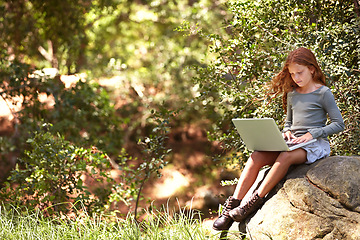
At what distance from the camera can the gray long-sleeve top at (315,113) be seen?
3.19 m

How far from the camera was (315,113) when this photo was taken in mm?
3287

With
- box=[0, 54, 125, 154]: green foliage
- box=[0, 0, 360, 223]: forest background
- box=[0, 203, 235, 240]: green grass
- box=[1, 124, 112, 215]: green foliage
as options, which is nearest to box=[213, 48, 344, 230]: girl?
box=[0, 203, 235, 240]: green grass

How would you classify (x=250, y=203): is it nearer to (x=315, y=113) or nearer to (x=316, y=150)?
(x=316, y=150)

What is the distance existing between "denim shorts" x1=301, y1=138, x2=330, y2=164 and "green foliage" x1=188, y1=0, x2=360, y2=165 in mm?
730

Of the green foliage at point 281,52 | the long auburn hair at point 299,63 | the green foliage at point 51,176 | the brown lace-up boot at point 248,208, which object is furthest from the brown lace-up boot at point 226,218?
the green foliage at point 51,176

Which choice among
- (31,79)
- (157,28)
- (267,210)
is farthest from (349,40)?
(157,28)

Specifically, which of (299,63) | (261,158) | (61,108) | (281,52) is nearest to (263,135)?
(261,158)

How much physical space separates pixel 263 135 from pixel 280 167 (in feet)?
0.78

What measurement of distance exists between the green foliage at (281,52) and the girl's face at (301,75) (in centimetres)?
60

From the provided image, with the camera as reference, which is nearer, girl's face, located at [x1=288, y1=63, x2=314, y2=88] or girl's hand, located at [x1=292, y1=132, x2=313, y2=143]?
girl's hand, located at [x1=292, y1=132, x2=313, y2=143]

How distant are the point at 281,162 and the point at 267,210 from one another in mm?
332

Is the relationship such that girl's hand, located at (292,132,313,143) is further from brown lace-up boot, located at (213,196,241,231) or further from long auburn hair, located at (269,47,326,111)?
brown lace-up boot, located at (213,196,241,231)

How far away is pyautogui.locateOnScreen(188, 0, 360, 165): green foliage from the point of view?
397 cm

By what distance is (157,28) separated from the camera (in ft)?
35.3
